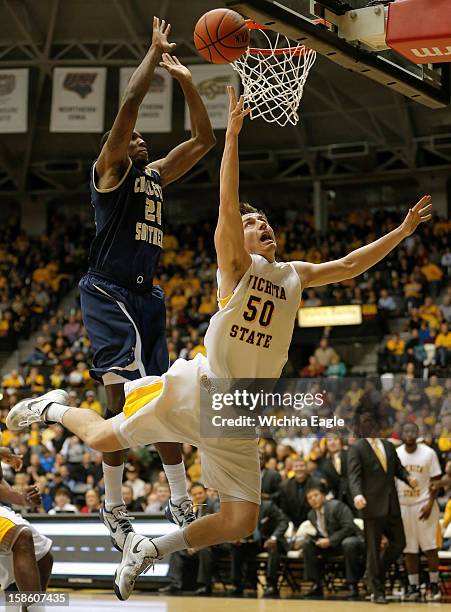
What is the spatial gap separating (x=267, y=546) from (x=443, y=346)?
7.70 meters

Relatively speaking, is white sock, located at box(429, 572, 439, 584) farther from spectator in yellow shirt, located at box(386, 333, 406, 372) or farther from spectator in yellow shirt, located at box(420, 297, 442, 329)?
spectator in yellow shirt, located at box(420, 297, 442, 329)

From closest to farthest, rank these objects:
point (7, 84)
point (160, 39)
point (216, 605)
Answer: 1. point (160, 39)
2. point (216, 605)
3. point (7, 84)

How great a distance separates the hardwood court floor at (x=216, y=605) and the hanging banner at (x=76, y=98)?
13.6 m

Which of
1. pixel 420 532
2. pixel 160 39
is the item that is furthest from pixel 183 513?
pixel 420 532

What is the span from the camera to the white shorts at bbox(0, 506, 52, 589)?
7848 millimetres

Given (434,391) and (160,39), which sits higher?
(160,39)

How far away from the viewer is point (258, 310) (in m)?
6.12

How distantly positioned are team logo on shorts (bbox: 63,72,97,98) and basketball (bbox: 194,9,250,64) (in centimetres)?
1680

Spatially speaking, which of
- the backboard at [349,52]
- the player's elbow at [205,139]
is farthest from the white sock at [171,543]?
the backboard at [349,52]

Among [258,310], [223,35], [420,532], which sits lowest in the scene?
[420,532]

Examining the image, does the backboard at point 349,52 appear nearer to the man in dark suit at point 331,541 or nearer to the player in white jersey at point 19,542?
the player in white jersey at point 19,542

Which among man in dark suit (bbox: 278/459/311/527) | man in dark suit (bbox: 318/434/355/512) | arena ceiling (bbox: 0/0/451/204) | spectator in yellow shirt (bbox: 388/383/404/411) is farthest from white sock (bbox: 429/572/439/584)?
arena ceiling (bbox: 0/0/451/204)

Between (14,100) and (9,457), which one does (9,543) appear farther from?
(14,100)

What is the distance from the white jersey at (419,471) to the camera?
40.9ft
